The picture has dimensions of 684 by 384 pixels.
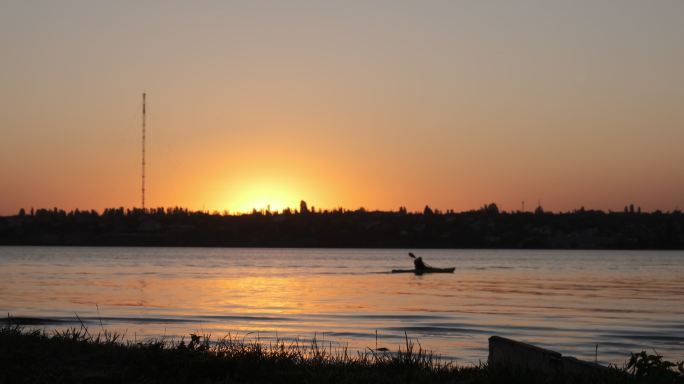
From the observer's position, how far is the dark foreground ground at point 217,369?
12930 mm

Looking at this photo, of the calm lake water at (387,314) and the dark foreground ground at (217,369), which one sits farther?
the calm lake water at (387,314)

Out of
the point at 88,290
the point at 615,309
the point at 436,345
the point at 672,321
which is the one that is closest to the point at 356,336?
the point at 436,345

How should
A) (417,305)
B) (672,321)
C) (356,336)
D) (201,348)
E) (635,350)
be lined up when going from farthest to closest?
(417,305) → (672,321) → (356,336) → (635,350) → (201,348)

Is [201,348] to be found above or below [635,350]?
above

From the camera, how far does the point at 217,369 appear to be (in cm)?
1373

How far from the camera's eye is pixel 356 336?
32781 mm

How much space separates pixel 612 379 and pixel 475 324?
89.5ft

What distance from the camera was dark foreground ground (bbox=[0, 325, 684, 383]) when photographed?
12930mm

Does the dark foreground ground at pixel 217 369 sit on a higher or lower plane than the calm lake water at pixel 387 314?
higher

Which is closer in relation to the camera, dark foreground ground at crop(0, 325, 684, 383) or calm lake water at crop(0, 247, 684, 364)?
dark foreground ground at crop(0, 325, 684, 383)

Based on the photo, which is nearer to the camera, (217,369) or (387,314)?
(217,369)

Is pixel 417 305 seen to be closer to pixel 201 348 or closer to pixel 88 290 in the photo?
pixel 88 290

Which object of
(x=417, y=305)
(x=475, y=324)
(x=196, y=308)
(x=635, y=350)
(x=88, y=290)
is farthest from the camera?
(x=88, y=290)

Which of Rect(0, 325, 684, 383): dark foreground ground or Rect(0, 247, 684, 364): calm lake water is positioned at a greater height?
Rect(0, 325, 684, 383): dark foreground ground
